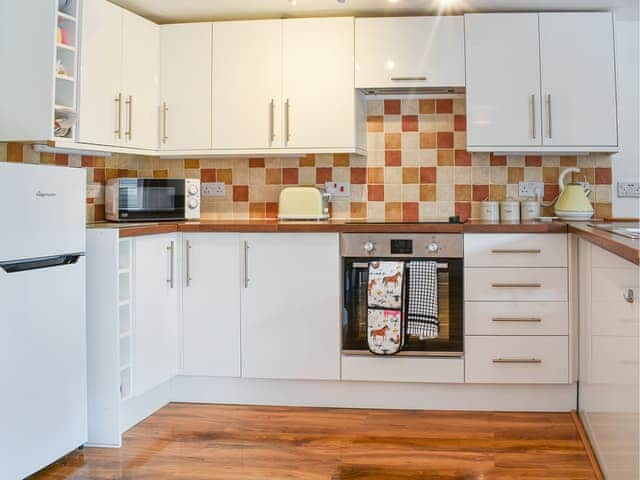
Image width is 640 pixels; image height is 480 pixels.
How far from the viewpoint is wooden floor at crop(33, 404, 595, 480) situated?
103 inches

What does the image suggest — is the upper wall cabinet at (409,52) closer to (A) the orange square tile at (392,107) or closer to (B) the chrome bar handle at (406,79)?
(B) the chrome bar handle at (406,79)

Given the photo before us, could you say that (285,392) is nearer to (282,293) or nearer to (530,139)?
(282,293)

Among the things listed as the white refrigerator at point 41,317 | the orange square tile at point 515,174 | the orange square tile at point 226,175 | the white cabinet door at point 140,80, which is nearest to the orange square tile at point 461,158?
the orange square tile at point 515,174

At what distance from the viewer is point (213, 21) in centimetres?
391

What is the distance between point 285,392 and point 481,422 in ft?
3.17

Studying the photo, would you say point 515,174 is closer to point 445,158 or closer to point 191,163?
point 445,158

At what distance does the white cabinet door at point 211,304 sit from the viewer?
3467mm

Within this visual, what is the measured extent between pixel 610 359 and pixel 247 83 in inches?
91.8

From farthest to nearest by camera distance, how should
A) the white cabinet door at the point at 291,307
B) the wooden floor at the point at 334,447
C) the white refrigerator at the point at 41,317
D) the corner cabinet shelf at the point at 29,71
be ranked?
the white cabinet door at the point at 291,307 → the corner cabinet shelf at the point at 29,71 → the wooden floor at the point at 334,447 → the white refrigerator at the point at 41,317

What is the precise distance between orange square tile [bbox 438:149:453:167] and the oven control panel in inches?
30.1

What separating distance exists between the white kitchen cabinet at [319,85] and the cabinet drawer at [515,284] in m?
0.98

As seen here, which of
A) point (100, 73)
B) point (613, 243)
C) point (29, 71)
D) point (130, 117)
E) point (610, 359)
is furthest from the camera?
point (130, 117)

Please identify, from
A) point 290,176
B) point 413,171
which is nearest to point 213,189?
point 290,176

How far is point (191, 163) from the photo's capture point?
13.7ft
